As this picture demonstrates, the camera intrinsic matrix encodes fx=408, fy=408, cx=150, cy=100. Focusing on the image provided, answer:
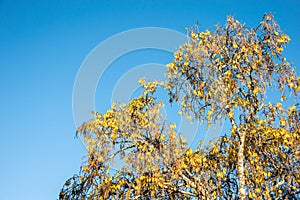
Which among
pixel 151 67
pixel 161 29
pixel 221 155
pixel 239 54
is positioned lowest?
pixel 221 155

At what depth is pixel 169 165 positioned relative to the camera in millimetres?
8234

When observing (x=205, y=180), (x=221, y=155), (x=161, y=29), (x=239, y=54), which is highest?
(x=161, y=29)

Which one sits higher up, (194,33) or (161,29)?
(161,29)

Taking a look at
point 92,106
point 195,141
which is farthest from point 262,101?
point 92,106

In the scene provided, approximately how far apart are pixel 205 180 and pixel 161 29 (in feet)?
22.7

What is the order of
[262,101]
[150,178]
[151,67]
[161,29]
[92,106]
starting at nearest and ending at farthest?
[150,178] < [262,101] < [92,106] < [151,67] < [161,29]

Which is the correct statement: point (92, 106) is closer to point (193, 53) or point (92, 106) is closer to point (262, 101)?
point (193, 53)

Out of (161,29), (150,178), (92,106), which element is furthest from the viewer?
(161,29)

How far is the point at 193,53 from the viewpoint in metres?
9.07

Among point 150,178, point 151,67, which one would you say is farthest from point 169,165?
point 151,67

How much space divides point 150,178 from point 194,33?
343cm

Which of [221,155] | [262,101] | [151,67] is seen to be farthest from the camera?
[151,67]

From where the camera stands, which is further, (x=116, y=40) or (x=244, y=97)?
(x=116, y=40)

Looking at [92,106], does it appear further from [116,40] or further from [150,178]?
[116,40]
